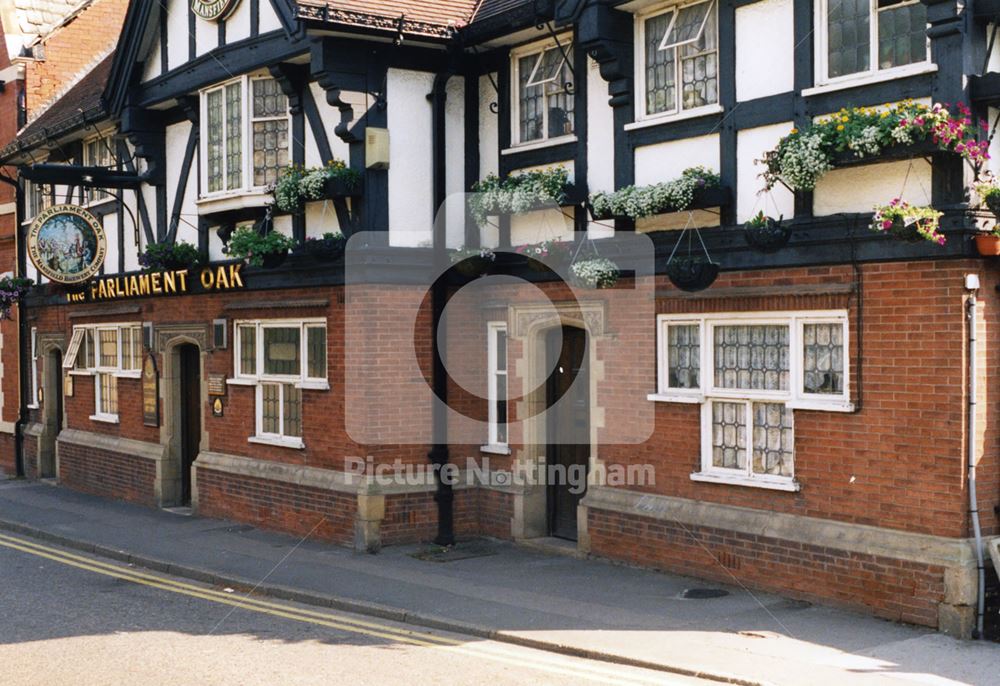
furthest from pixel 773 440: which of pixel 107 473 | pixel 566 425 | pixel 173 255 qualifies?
pixel 107 473

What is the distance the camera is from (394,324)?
47.4ft

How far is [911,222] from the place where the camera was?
9.37 m

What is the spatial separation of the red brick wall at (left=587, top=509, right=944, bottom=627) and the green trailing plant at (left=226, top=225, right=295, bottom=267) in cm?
545

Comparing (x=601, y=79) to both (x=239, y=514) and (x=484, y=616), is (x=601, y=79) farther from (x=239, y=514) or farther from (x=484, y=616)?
(x=239, y=514)

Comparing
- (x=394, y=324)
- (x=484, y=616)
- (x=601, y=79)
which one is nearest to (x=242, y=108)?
(x=394, y=324)

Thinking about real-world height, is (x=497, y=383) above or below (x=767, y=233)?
below

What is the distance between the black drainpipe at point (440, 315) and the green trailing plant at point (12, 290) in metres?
12.2

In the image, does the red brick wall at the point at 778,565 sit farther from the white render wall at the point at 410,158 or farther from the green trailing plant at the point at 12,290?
the green trailing plant at the point at 12,290

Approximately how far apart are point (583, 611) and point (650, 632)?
1017 millimetres

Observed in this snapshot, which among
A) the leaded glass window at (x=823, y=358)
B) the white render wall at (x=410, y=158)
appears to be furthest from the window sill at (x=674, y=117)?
the white render wall at (x=410, y=158)

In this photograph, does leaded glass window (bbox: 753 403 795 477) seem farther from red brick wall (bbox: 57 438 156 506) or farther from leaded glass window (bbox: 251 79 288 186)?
red brick wall (bbox: 57 438 156 506)

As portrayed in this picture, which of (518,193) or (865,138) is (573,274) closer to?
(518,193)

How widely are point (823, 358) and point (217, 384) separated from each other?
9.91 meters

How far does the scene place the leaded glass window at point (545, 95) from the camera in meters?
13.7
